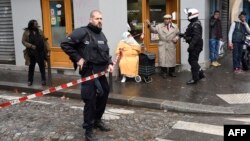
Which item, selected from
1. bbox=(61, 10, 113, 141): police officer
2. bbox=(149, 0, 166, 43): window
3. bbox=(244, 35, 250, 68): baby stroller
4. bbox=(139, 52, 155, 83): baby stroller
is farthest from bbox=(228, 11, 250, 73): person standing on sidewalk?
bbox=(61, 10, 113, 141): police officer

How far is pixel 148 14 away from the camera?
1193cm

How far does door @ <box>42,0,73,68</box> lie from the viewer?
11781 millimetres

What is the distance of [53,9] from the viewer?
12000 mm

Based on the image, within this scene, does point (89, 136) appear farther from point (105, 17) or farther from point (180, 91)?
point (105, 17)

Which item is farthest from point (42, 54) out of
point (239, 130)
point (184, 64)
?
point (239, 130)

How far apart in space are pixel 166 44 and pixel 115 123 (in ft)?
14.5

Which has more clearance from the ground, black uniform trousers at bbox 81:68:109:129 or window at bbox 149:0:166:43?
window at bbox 149:0:166:43

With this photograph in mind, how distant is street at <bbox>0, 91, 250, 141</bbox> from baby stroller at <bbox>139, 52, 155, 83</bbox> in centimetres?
210

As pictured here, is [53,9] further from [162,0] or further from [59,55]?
[162,0]

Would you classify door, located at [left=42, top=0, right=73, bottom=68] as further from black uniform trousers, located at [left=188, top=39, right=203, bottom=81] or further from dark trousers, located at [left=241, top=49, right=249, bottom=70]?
dark trousers, located at [left=241, top=49, right=249, bottom=70]

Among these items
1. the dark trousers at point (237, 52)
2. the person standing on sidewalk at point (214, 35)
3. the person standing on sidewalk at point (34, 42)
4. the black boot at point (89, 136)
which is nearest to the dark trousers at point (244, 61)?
the dark trousers at point (237, 52)

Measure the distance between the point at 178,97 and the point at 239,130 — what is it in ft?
9.90

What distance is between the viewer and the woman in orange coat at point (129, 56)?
1026 cm

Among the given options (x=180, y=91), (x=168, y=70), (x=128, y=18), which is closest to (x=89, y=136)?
(x=180, y=91)
